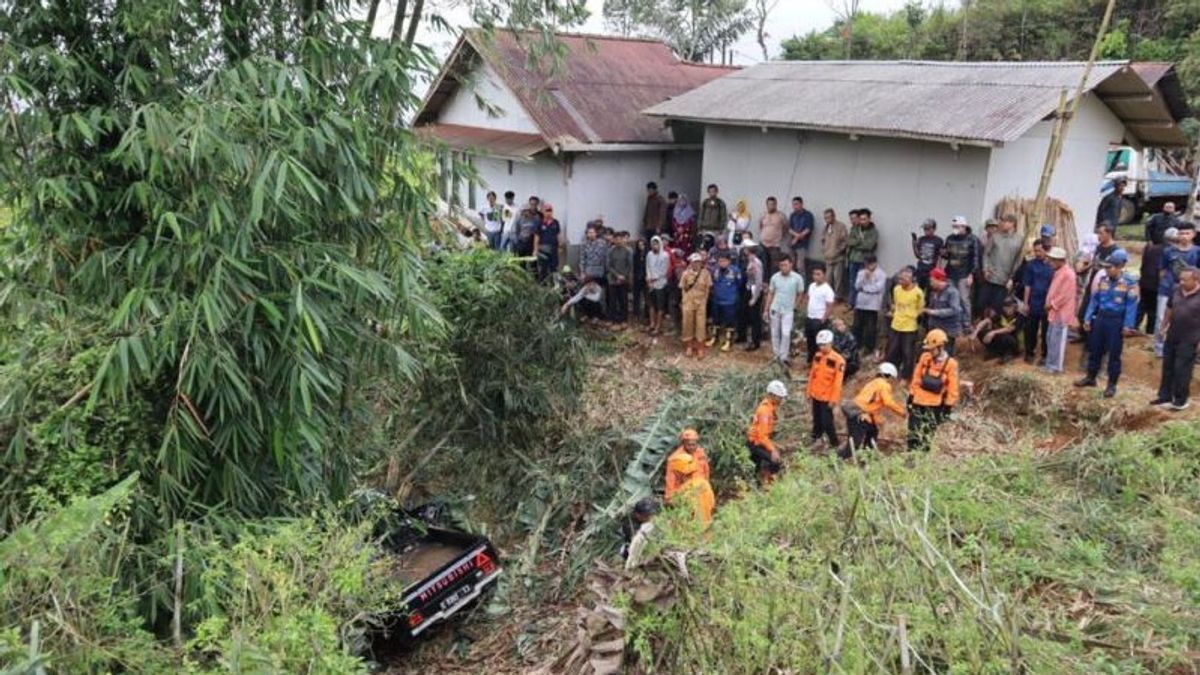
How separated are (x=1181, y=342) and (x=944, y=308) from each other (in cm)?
222

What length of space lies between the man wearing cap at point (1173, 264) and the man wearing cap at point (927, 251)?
2.30 m

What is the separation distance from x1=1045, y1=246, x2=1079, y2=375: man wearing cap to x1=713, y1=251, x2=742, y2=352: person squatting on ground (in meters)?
3.73

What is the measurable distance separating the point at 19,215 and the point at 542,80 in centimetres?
1008

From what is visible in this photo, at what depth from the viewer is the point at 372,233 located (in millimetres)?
6469

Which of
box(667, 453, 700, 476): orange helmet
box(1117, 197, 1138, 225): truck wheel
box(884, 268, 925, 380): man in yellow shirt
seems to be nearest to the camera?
box(667, 453, 700, 476): orange helmet

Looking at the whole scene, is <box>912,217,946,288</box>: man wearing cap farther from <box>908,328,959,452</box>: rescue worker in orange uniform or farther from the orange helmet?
the orange helmet

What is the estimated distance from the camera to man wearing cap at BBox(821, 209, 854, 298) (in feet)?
40.3

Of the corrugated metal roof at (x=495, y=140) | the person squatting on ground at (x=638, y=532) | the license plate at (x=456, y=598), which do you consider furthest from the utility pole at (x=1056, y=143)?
the license plate at (x=456, y=598)

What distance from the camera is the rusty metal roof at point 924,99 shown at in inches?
426

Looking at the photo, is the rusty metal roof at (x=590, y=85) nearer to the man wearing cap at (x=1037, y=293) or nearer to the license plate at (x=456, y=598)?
the man wearing cap at (x=1037, y=293)

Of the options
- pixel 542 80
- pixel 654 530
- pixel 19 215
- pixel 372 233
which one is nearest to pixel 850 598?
pixel 654 530

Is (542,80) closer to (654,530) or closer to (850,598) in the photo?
(654,530)

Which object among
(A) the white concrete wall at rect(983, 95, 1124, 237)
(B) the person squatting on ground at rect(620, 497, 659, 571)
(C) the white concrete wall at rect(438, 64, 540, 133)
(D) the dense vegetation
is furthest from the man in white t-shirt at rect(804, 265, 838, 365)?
(D) the dense vegetation

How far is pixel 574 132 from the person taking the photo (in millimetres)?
14375
